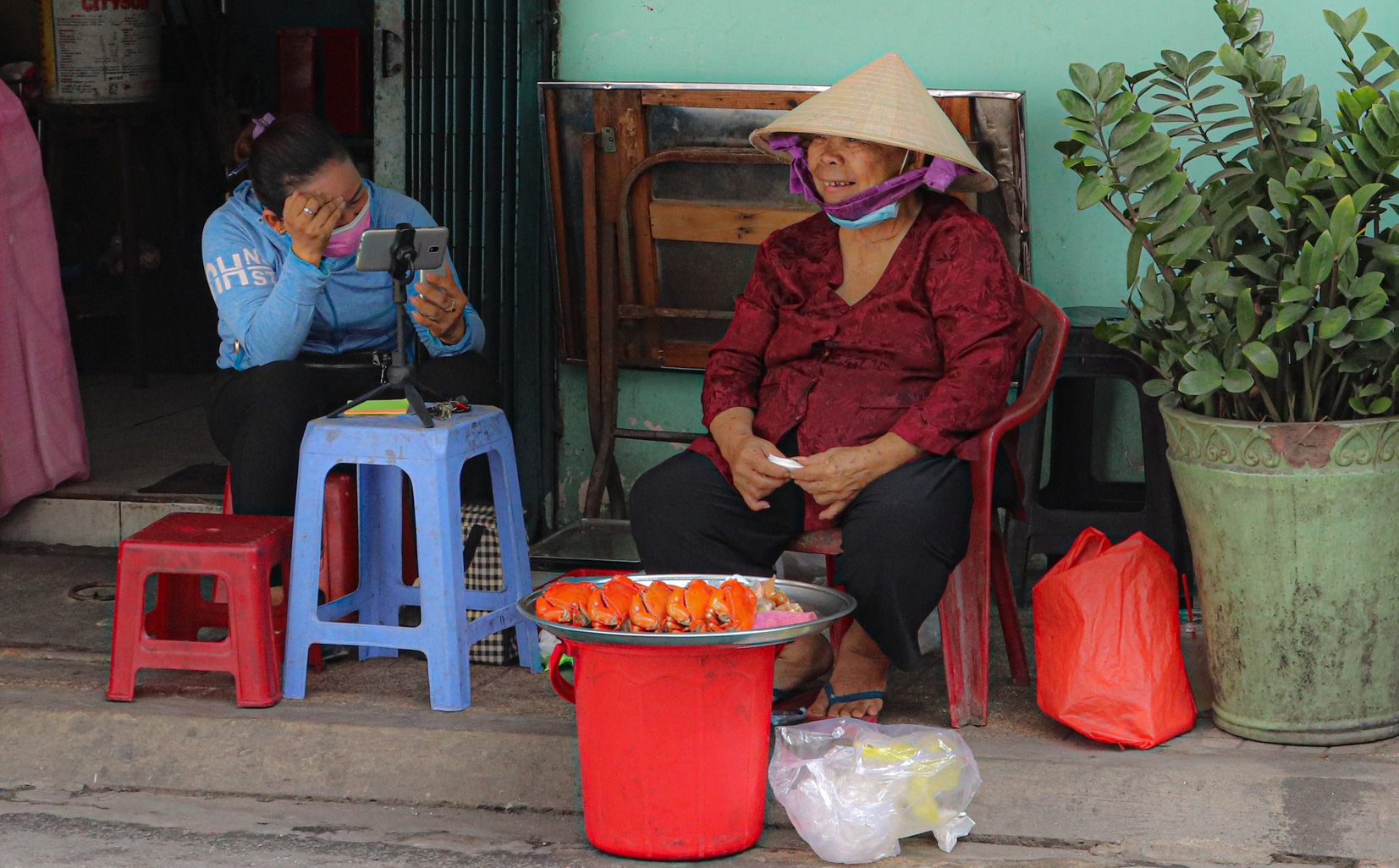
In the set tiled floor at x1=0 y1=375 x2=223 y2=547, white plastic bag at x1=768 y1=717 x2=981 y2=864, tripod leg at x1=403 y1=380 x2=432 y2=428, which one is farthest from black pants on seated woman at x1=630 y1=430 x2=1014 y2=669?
tiled floor at x1=0 y1=375 x2=223 y2=547

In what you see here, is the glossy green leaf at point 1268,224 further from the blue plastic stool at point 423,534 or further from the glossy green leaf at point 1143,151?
the blue plastic stool at point 423,534

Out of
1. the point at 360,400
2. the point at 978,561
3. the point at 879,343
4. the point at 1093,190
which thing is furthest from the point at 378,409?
the point at 1093,190

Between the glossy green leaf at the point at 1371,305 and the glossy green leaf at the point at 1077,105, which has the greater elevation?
the glossy green leaf at the point at 1077,105

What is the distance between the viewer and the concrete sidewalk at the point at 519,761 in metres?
2.67

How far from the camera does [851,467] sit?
299 centimetres

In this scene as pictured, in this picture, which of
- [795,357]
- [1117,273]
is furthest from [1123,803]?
[1117,273]

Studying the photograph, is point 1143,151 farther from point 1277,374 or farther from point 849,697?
point 849,697

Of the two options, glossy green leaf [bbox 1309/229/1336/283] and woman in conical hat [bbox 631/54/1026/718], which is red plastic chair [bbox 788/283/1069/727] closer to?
woman in conical hat [bbox 631/54/1026/718]

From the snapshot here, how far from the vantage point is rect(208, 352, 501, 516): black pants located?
11.0 ft

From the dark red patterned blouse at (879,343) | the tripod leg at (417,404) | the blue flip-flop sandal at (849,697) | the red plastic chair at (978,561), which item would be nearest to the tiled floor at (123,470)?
the tripod leg at (417,404)

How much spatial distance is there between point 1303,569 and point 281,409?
7.08ft

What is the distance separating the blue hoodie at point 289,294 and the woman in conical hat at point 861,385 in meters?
0.86

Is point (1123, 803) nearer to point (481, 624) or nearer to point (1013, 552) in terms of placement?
point (1013, 552)

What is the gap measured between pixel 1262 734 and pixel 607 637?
4.55ft
